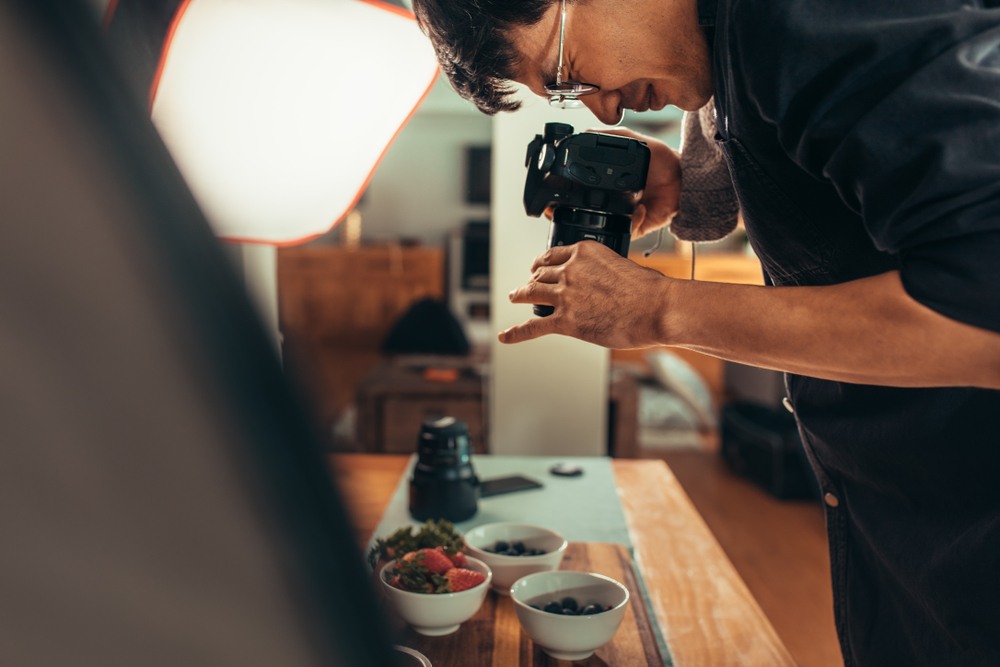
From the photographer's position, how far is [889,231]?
21.5 inches

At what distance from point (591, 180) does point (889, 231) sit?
0.32 meters

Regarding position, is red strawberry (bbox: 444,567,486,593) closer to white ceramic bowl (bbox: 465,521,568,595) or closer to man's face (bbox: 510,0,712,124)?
white ceramic bowl (bbox: 465,521,568,595)

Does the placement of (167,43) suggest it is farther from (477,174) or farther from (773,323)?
(477,174)

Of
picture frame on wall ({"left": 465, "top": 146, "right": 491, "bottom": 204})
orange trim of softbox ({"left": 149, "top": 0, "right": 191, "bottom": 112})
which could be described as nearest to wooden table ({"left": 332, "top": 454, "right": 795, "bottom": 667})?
orange trim of softbox ({"left": 149, "top": 0, "right": 191, "bottom": 112})

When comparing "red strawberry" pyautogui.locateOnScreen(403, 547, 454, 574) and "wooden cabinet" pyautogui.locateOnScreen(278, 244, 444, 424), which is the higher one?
"red strawberry" pyautogui.locateOnScreen(403, 547, 454, 574)

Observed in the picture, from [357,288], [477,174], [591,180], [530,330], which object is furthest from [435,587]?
[477,174]

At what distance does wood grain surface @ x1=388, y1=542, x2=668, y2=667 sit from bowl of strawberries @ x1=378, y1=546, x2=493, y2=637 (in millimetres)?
19

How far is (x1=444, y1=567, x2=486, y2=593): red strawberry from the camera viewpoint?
32.4 inches

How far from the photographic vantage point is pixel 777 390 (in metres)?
4.30

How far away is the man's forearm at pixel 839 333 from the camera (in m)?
0.54

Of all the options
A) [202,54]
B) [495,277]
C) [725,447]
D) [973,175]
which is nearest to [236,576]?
[973,175]

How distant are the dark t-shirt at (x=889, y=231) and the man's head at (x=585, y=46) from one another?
4 centimetres

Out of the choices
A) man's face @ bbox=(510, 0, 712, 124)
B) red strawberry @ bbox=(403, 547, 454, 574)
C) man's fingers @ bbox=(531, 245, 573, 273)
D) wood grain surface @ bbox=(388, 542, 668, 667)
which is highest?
man's face @ bbox=(510, 0, 712, 124)

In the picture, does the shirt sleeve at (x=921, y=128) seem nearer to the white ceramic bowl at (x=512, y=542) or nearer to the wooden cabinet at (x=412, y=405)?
the white ceramic bowl at (x=512, y=542)
